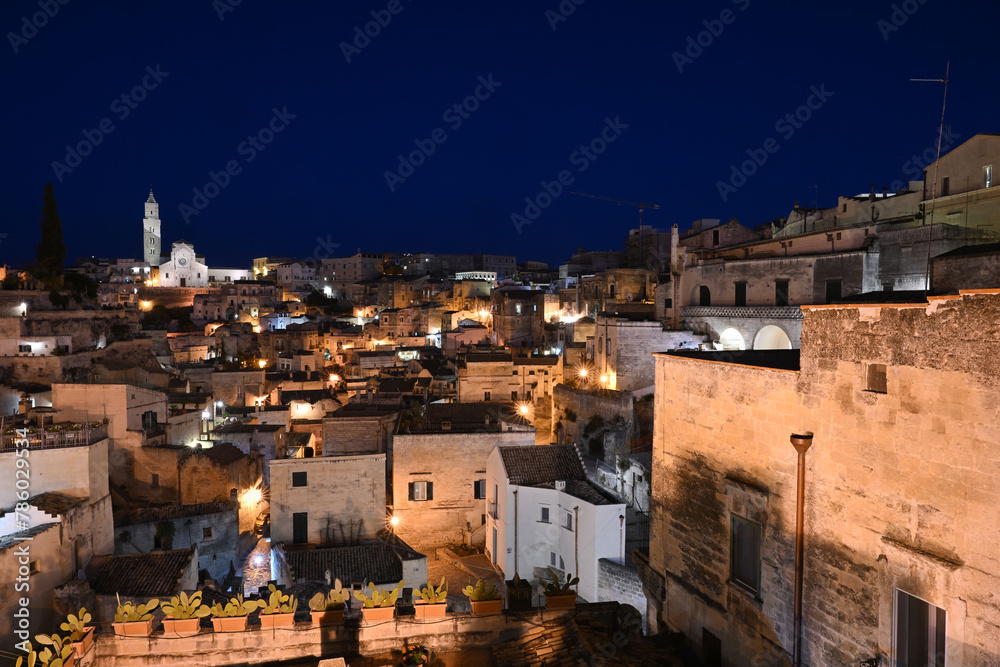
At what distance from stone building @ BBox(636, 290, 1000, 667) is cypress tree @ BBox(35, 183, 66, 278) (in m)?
48.2

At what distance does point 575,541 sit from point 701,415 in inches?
408

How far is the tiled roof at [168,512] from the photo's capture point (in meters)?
17.6

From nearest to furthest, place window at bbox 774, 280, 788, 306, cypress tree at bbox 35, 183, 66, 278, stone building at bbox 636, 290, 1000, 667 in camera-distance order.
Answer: stone building at bbox 636, 290, 1000, 667
window at bbox 774, 280, 788, 306
cypress tree at bbox 35, 183, 66, 278

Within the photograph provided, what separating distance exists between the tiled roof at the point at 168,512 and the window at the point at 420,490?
604 centimetres

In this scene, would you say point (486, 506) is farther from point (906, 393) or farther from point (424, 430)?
point (906, 393)

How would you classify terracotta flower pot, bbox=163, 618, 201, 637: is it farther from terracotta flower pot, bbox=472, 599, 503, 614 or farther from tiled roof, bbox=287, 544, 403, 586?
tiled roof, bbox=287, 544, 403, 586

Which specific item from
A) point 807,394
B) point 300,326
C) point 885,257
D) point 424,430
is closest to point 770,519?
point 807,394

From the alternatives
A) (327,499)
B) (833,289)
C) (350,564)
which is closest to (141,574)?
(350,564)

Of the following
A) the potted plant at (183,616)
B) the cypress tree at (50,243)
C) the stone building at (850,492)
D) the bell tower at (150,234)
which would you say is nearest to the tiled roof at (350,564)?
the potted plant at (183,616)

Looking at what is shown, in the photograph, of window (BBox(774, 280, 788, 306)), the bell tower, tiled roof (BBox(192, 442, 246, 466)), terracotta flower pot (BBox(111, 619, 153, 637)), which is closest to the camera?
terracotta flower pot (BBox(111, 619, 153, 637))

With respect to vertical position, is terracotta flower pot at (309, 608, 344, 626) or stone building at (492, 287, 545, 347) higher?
stone building at (492, 287, 545, 347)

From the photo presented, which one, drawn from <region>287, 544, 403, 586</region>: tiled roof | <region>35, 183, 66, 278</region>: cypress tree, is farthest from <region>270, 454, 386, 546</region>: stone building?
<region>35, 183, 66, 278</region>: cypress tree

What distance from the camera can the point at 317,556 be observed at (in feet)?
52.7

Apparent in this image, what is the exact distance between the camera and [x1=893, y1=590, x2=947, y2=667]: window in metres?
4.32
